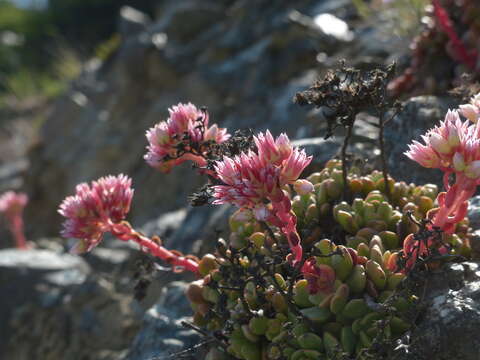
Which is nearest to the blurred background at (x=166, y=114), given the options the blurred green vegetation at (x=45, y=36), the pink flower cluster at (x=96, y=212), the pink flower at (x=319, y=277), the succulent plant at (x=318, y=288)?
the pink flower cluster at (x=96, y=212)

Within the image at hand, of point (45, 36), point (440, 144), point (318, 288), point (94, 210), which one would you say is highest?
point (45, 36)

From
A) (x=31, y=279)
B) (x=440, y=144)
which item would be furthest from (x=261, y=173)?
(x=31, y=279)

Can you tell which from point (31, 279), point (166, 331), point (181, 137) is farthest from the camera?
point (31, 279)

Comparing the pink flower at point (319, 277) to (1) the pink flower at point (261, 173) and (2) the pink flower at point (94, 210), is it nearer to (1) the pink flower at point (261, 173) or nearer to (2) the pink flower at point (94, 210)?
(1) the pink flower at point (261, 173)

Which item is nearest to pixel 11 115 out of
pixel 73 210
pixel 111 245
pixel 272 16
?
pixel 272 16

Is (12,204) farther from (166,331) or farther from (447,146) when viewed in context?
(447,146)

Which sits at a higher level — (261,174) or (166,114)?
(166,114)

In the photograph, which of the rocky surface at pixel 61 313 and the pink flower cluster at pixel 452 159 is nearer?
the pink flower cluster at pixel 452 159

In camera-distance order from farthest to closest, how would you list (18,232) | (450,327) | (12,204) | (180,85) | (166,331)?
(180,85) < (12,204) < (18,232) < (166,331) < (450,327)
